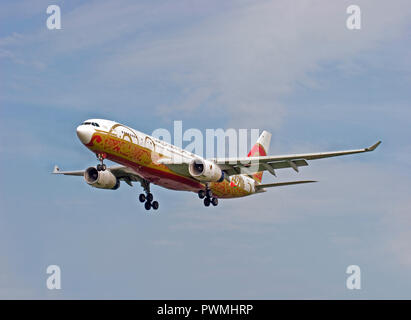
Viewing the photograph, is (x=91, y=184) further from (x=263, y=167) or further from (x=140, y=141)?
(x=263, y=167)

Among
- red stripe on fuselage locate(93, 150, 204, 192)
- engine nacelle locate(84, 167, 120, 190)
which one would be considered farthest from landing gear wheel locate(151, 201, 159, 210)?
engine nacelle locate(84, 167, 120, 190)

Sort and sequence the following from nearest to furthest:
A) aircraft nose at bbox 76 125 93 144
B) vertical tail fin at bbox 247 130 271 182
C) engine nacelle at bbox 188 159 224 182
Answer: aircraft nose at bbox 76 125 93 144, engine nacelle at bbox 188 159 224 182, vertical tail fin at bbox 247 130 271 182

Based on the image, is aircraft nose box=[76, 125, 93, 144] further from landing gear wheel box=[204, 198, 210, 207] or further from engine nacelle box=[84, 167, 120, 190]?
landing gear wheel box=[204, 198, 210, 207]

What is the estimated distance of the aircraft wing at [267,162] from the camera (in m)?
68.0

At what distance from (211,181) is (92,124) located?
12226 mm

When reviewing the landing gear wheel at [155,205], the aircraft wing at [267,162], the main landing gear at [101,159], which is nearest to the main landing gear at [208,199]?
the aircraft wing at [267,162]

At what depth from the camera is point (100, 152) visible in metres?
66.1

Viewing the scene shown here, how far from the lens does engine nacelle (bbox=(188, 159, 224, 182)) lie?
7069cm

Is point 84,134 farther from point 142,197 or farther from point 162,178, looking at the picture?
point 142,197

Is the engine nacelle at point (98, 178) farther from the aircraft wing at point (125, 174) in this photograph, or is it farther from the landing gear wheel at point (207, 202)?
the landing gear wheel at point (207, 202)

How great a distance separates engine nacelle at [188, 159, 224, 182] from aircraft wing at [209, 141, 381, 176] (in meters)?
1.52

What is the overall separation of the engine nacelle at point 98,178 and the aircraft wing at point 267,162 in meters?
10.1
